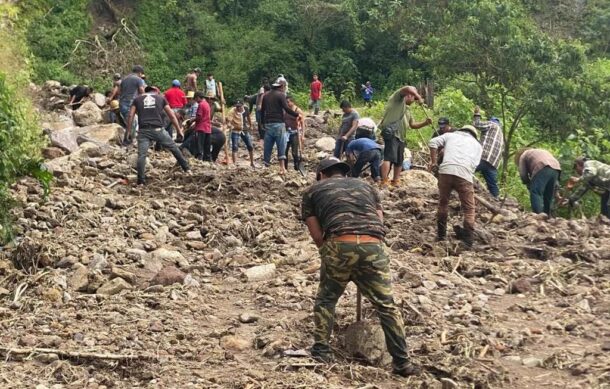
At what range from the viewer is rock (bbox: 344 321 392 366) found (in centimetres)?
528

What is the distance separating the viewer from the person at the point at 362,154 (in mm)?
10906

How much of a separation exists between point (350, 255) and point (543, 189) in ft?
20.3

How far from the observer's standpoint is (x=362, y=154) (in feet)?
35.8

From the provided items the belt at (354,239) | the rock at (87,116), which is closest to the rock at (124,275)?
the belt at (354,239)

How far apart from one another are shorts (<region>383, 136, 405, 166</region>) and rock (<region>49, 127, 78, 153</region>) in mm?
5152

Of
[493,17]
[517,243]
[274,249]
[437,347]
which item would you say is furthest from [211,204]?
[493,17]

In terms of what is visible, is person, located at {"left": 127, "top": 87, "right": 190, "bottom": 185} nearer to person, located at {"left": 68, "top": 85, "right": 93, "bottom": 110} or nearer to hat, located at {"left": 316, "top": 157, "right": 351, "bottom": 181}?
→ hat, located at {"left": 316, "top": 157, "right": 351, "bottom": 181}

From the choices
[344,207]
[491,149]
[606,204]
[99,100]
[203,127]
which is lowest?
[99,100]

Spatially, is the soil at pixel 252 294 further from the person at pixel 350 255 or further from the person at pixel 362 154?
the person at pixel 362 154

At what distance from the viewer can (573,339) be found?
5.84 meters

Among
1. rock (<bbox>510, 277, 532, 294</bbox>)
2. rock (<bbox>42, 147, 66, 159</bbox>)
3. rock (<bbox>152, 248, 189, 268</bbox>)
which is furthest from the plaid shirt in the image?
rock (<bbox>42, 147, 66, 159</bbox>)

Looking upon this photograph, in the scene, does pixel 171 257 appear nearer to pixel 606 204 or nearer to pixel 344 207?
pixel 344 207

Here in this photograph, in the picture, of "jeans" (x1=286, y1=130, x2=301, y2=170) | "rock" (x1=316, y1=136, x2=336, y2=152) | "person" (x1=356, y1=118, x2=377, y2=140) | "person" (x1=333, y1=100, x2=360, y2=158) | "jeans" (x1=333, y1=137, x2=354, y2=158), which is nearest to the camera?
"person" (x1=356, y1=118, x2=377, y2=140)

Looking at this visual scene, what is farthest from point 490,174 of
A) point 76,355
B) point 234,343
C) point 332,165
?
point 76,355
